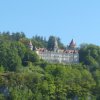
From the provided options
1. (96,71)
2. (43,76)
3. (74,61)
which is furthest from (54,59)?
(43,76)

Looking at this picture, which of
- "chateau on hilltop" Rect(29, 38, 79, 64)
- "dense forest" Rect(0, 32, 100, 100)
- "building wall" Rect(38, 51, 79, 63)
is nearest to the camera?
"dense forest" Rect(0, 32, 100, 100)

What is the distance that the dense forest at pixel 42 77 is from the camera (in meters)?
60.4

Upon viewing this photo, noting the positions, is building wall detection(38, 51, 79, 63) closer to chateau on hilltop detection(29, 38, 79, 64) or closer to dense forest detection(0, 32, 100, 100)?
chateau on hilltop detection(29, 38, 79, 64)

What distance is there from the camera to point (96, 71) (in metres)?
75.5

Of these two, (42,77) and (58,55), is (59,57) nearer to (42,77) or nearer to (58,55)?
(58,55)

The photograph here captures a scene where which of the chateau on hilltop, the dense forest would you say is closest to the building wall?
the chateau on hilltop

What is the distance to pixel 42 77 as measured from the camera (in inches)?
2571

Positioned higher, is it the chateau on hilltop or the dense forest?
the chateau on hilltop

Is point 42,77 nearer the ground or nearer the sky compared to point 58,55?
nearer the ground

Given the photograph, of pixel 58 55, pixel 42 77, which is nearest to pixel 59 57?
pixel 58 55

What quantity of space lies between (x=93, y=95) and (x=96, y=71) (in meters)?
12.0

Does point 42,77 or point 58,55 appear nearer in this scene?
point 42,77

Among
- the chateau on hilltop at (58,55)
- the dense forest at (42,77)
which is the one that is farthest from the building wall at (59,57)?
the dense forest at (42,77)

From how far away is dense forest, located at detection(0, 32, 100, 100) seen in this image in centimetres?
6041
